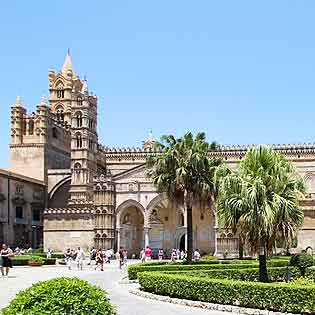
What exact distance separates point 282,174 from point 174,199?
13.9 meters

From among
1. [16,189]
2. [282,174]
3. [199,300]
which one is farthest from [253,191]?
[16,189]

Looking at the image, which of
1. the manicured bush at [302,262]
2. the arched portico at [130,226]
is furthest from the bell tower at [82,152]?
the manicured bush at [302,262]

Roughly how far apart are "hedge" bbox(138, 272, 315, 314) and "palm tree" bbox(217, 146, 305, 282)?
3.76 m

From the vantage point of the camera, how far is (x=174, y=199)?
37.8 meters

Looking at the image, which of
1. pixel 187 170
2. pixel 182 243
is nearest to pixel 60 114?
pixel 182 243

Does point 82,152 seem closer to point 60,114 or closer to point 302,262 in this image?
point 60,114

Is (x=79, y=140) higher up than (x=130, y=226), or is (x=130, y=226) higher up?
(x=79, y=140)

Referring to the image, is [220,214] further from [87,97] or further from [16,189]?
[87,97]

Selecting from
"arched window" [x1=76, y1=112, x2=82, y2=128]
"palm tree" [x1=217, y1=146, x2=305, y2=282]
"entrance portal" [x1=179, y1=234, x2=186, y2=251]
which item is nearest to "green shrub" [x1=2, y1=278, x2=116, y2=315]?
"palm tree" [x1=217, y1=146, x2=305, y2=282]

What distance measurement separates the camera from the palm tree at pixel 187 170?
36.9 metres

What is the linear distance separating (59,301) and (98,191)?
56441 millimetres

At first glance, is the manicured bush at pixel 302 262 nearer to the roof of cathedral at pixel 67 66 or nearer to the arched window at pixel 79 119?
the arched window at pixel 79 119

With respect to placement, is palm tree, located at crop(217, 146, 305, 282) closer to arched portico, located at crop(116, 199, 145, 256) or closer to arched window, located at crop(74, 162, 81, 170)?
arched portico, located at crop(116, 199, 145, 256)

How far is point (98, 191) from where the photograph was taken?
6575 cm
